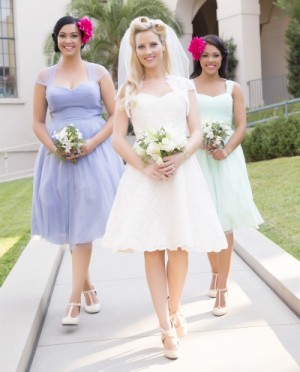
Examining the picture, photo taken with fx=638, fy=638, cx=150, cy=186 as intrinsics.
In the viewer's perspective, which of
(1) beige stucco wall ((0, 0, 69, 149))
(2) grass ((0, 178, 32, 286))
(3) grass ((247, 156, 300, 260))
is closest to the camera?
(2) grass ((0, 178, 32, 286))

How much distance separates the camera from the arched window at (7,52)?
24.4 metres

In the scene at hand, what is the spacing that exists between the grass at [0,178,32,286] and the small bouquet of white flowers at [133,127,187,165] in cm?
287

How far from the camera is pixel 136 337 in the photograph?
4461mm

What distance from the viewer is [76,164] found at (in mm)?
4793

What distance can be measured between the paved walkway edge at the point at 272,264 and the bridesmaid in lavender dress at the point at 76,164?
5.15 feet

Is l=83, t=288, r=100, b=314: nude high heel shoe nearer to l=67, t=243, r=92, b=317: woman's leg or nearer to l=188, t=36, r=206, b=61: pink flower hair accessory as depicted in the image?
l=67, t=243, r=92, b=317: woman's leg

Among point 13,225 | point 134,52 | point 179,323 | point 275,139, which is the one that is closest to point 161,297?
point 179,323

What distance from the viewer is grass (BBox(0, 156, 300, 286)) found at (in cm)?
745

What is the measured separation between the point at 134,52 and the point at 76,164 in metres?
1.05

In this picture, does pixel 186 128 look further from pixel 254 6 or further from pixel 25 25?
pixel 25 25

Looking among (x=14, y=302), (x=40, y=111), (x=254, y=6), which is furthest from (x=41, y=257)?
(x=254, y=6)

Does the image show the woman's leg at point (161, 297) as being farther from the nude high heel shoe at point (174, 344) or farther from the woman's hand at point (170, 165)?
the woman's hand at point (170, 165)

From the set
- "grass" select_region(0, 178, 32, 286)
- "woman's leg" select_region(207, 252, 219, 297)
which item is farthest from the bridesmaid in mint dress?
"grass" select_region(0, 178, 32, 286)

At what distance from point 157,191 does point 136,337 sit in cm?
112
